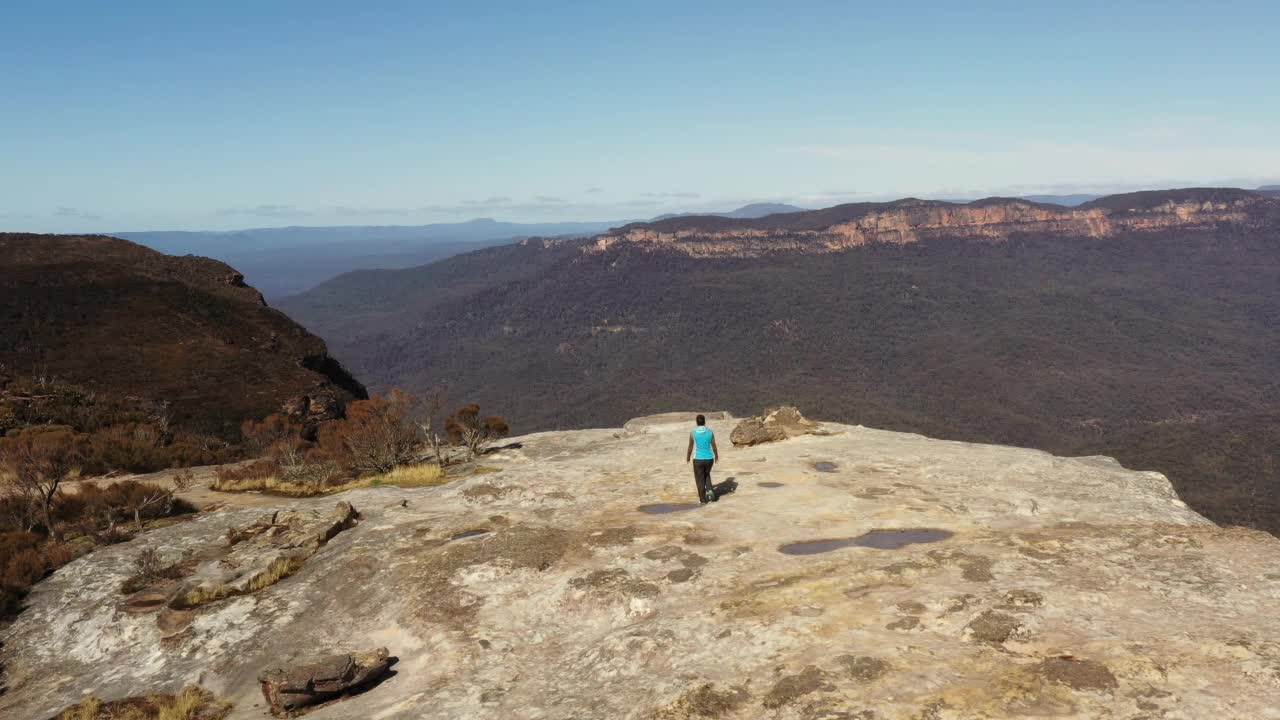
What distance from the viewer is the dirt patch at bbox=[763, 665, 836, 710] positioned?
770 centimetres

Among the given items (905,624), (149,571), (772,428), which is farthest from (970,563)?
(149,571)

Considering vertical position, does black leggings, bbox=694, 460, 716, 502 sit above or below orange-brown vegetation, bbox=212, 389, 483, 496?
above

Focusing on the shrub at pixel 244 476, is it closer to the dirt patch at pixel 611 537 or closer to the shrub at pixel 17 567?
the shrub at pixel 17 567

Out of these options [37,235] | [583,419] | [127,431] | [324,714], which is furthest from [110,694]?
[583,419]

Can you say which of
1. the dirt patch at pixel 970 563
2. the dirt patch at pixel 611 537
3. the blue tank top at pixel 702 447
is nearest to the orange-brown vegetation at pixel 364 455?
the dirt patch at pixel 611 537

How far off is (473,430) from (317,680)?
1492 cm

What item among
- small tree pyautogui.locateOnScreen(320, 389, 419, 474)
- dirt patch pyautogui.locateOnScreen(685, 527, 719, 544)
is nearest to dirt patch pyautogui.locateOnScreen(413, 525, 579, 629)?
dirt patch pyautogui.locateOnScreen(685, 527, 719, 544)

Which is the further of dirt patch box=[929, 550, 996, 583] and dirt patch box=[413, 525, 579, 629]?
dirt patch box=[413, 525, 579, 629]

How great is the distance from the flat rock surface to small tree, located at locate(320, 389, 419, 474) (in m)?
4.24

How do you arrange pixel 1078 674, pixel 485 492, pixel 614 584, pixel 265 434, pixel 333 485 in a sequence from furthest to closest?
pixel 265 434
pixel 333 485
pixel 485 492
pixel 614 584
pixel 1078 674

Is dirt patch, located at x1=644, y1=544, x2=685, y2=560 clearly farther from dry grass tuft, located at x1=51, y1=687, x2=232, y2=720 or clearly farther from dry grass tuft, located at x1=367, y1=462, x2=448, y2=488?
dry grass tuft, located at x1=367, y1=462, x2=448, y2=488

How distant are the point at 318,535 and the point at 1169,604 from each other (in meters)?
14.2

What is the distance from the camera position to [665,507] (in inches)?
620

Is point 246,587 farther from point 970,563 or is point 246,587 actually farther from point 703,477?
point 970,563
